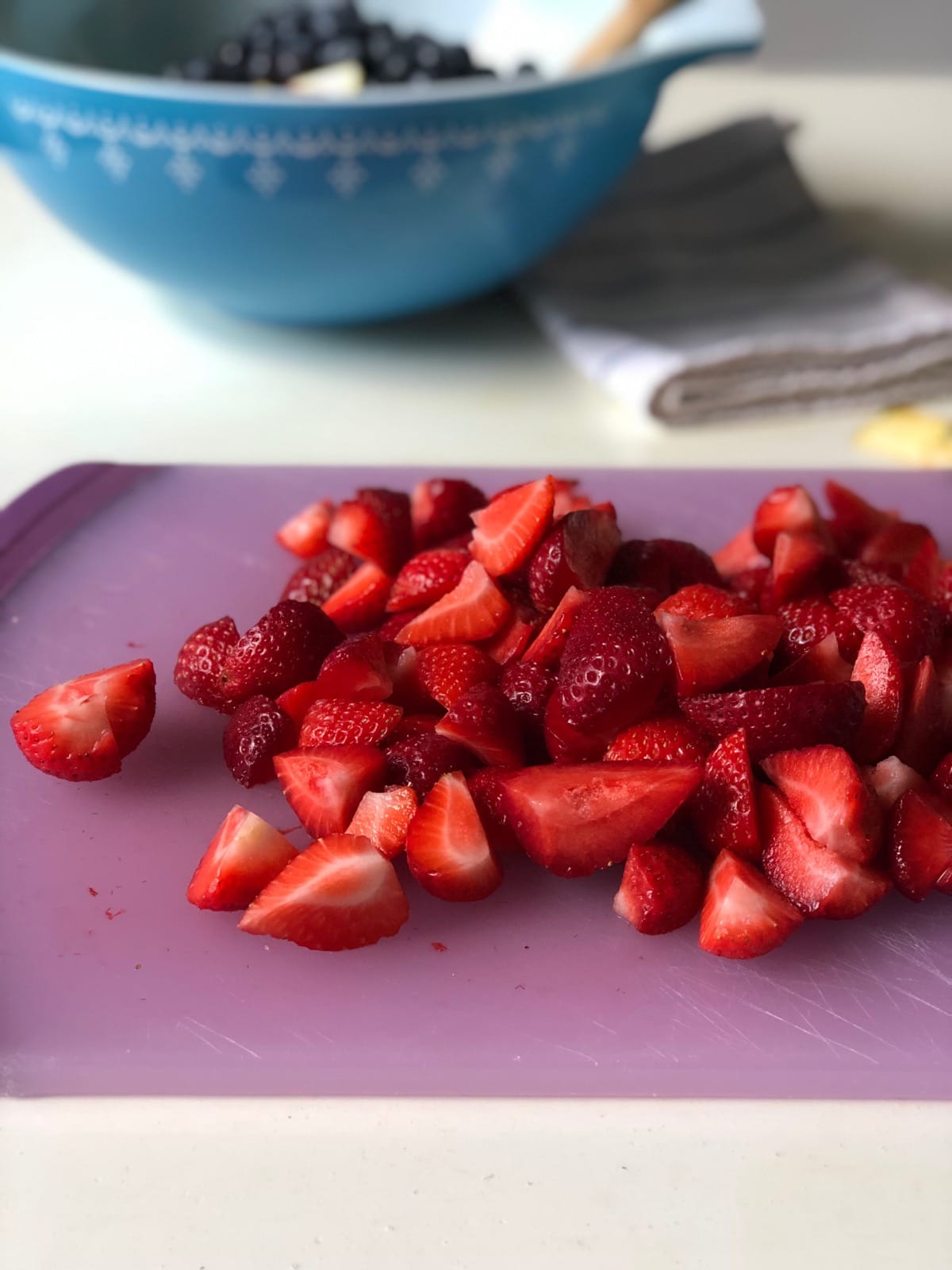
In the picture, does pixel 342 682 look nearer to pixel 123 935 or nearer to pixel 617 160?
pixel 123 935

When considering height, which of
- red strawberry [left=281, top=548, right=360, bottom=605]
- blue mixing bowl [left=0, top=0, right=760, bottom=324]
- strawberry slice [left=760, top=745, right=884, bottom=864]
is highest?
blue mixing bowl [left=0, top=0, right=760, bottom=324]

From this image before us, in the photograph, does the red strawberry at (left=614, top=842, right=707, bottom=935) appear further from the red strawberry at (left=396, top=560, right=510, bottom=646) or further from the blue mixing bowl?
the blue mixing bowl

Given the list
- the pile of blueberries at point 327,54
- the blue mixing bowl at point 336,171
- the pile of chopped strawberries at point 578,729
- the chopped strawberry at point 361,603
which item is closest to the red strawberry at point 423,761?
the pile of chopped strawberries at point 578,729

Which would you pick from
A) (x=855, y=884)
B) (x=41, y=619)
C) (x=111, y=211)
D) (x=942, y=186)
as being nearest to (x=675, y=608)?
(x=855, y=884)

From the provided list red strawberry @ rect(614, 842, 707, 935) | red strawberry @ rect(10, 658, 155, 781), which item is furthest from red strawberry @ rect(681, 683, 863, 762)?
red strawberry @ rect(10, 658, 155, 781)

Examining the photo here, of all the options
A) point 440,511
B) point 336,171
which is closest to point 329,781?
point 440,511

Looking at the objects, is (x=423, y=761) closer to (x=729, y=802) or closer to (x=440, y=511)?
(x=729, y=802)

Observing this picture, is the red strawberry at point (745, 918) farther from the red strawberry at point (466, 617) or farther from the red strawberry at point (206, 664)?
the red strawberry at point (206, 664)

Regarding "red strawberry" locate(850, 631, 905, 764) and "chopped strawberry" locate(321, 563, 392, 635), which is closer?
"red strawberry" locate(850, 631, 905, 764)
